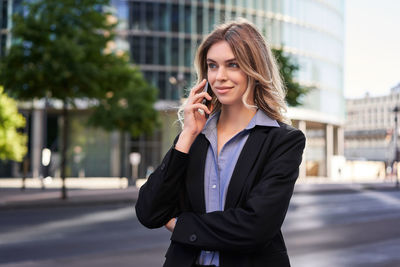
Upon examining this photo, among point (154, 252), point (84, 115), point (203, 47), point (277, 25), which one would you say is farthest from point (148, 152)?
point (203, 47)

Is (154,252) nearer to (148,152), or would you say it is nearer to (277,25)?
(148,152)

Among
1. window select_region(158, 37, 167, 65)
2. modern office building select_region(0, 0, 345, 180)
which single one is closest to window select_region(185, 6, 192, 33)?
modern office building select_region(0, 0, 345, 180)

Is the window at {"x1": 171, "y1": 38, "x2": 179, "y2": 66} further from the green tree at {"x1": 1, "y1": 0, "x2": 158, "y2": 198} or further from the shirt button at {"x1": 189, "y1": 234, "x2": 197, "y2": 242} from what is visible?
the shirt button at {"x1": 189, "y1": 234, "x2": 197, "y2": 242}

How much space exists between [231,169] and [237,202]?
5.2 inches

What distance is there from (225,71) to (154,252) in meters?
7.44

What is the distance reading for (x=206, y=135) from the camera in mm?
2395

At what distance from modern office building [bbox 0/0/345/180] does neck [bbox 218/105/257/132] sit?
4009 cm

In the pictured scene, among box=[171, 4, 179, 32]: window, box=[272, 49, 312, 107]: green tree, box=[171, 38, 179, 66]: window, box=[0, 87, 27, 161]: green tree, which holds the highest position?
box=[171, 4, 179, 32]: window

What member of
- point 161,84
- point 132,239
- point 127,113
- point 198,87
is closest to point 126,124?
point 127,113

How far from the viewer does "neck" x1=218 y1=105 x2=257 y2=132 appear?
7.90 ft

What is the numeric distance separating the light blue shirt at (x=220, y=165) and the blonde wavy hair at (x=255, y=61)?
72 millimetres

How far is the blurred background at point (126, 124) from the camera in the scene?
34.9ft

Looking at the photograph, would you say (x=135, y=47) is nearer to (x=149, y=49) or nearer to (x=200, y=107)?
(x=149, y=49)

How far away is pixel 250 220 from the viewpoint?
217 cm
